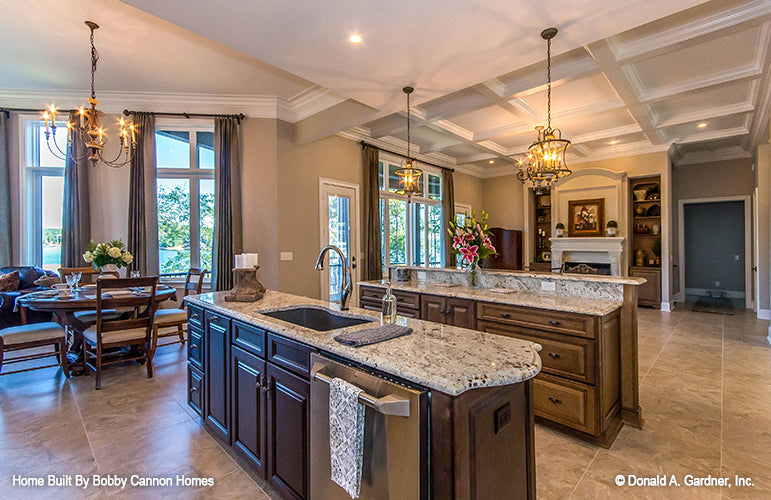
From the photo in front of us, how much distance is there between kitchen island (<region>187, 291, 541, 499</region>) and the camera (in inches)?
42.1

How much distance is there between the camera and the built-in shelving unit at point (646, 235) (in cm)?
700

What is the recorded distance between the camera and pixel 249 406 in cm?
193

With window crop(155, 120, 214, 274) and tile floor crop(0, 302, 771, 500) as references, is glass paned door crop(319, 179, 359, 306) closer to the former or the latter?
window crop(155, 120, 214, 274)

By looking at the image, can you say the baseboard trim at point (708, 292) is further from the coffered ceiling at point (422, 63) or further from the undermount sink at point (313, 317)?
the undermount sink at point (313, 317)

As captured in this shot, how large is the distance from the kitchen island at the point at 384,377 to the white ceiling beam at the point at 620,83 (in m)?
3.29

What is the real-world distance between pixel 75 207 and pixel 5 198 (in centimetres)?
93

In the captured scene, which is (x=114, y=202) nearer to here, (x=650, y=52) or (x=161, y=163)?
(x=161, y=163)

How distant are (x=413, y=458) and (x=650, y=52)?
14.0ft

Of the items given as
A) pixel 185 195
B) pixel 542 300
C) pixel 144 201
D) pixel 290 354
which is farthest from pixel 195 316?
pixel 185 195

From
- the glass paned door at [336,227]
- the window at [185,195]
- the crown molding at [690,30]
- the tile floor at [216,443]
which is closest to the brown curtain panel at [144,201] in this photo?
the window at [185,195]

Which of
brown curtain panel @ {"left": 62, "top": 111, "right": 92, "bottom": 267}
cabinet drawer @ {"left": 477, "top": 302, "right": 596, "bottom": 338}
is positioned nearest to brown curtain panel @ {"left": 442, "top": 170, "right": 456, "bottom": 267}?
cabinet drawer @ {"left": 477, "top": 302, "right": 596, "bottom": 338}

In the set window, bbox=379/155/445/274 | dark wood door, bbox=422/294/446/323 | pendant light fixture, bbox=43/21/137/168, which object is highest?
pendant light fixture, bbox=43/21/137/168

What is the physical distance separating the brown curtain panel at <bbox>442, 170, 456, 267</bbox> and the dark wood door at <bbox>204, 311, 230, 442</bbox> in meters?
6.32

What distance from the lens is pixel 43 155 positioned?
197 inches
